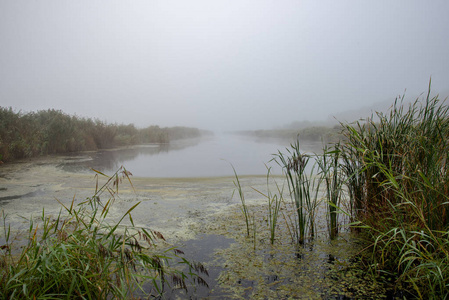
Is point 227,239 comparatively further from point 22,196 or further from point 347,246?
point 22,196

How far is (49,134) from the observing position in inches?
384

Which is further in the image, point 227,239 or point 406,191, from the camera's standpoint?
point 227,239

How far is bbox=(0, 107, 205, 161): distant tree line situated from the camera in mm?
7840

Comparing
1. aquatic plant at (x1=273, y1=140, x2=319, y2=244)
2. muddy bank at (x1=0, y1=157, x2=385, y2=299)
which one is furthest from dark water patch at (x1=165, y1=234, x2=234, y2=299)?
aquatic plant at (x1=273, y1=140, x2=319, y2=244)

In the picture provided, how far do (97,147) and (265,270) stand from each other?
1209 cm

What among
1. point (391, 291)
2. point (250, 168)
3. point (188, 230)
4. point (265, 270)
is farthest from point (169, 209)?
point (250, 168)

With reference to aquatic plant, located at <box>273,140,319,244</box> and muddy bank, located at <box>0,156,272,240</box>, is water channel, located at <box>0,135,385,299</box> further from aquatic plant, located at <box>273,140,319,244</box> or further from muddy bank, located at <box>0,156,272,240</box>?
aquatic plant, located at <box>273,140,319,244</box>

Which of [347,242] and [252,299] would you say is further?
[347,242]

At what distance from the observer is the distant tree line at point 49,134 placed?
Answer: 25.7 ft

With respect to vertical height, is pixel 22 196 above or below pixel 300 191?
below

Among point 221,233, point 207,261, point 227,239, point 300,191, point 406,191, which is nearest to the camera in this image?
point 406,191

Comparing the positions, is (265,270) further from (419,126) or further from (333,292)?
(419,126)

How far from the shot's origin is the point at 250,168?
25.3 feet

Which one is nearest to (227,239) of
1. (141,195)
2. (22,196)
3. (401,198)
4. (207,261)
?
(207,261)
